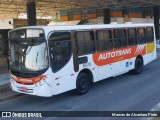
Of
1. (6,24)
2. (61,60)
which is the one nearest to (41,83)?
(61,60)

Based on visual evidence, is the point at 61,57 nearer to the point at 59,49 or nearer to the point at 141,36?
the point at 59,49

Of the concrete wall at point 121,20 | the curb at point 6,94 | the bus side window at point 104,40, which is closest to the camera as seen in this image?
the curb at point 6,94

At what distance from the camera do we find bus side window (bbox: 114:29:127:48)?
14555 mm

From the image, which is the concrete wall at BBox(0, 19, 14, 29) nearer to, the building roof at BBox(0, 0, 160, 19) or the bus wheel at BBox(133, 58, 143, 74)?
the building roof at BBox(0, 0, 160, 19)

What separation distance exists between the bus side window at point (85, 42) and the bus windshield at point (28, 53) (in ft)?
6.21

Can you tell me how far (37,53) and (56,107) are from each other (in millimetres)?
2030

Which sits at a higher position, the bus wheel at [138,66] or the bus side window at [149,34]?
the bus side window at [149,34]

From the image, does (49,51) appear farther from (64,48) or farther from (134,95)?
(134,95)

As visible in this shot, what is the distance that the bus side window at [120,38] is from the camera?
14555 millimetres

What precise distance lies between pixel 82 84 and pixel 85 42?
1758mm

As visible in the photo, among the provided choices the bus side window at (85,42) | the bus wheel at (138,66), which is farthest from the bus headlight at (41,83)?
the bus wheel at (138,66)

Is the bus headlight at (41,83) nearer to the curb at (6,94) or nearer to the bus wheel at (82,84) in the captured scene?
A: the bus wheel at (82,84)

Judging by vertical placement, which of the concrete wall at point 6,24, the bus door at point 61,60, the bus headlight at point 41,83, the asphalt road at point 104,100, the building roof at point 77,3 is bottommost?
the asphalt road at point 104,100

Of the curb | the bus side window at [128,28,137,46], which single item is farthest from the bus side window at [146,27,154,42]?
the curb
